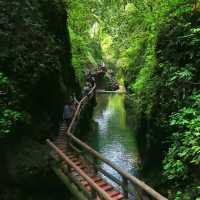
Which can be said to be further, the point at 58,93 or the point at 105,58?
the point at 105,58

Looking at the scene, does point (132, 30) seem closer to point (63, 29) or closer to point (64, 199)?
point (63, 29)

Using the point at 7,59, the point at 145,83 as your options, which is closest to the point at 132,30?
the point at 145,83

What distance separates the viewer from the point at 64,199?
14.4m

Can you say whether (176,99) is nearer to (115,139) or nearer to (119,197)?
(119,197)

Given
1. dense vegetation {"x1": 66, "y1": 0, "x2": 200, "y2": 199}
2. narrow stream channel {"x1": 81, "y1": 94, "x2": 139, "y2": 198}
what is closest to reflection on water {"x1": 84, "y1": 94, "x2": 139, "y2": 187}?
narrow stream channel {"x1": 81, "y1": 94, "x2": 139, "y2": 198}

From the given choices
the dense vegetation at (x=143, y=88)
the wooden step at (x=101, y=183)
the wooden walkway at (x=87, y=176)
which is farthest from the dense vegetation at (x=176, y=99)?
the wooden step at (x=101, y=183)

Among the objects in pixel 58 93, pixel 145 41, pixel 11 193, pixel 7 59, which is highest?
pixel 145 41

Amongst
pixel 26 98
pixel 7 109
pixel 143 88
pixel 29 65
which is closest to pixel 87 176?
pixel 7 109

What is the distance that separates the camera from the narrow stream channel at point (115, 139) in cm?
2067

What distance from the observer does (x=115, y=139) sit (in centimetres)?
2647

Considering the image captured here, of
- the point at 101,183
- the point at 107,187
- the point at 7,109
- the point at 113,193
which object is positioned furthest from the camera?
the point at 101,183

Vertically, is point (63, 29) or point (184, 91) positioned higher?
point (63, 29)

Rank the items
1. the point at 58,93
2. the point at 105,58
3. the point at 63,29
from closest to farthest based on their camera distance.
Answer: the point at 58,93 → the point at 63,29 → the point at 105,58

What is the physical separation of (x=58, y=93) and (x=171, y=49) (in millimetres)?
7760
